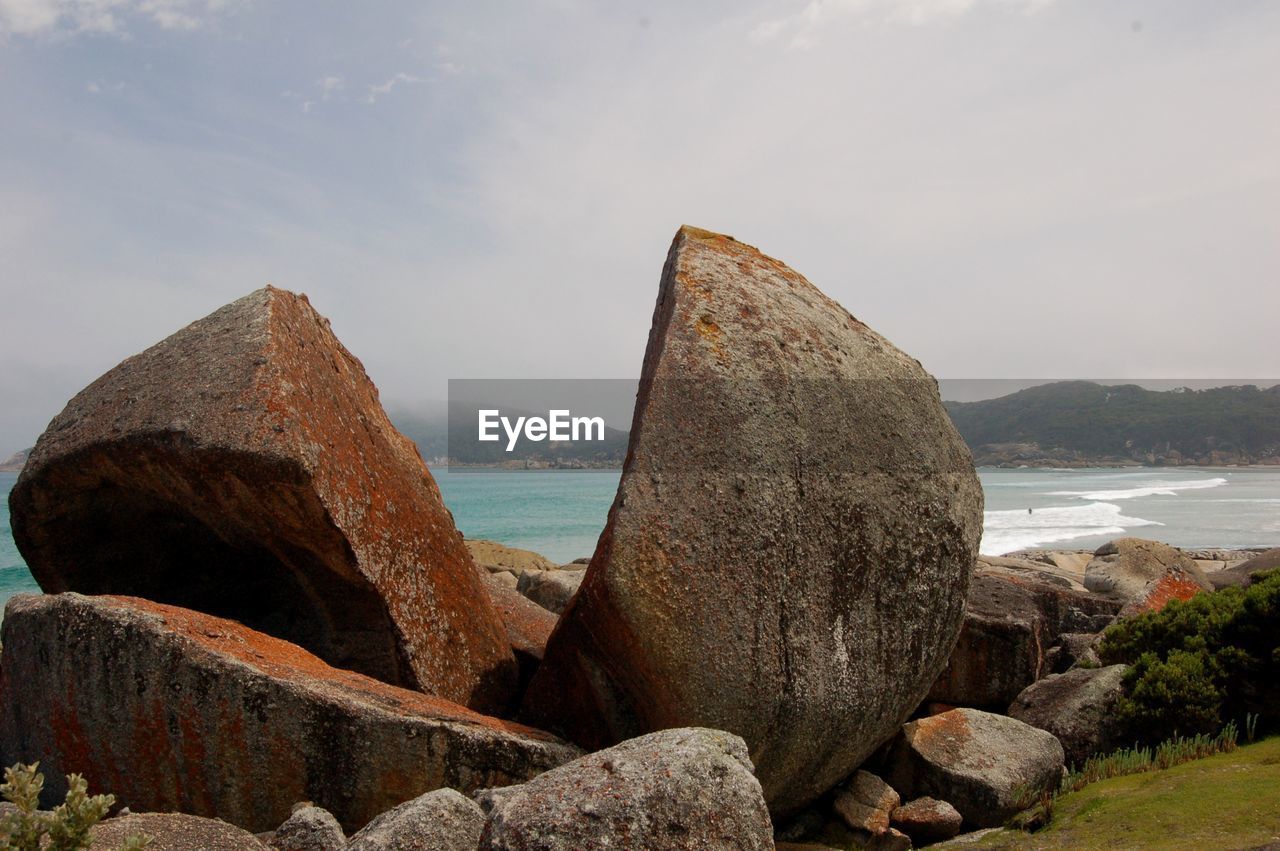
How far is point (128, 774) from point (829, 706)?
13.4ft

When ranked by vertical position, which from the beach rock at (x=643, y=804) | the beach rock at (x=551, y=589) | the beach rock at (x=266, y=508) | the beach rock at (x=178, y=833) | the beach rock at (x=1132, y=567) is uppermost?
the beach rock at (x=266, y=508)

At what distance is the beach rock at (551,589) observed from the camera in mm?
11836

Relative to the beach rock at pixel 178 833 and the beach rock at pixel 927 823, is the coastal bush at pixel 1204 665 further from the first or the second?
the beach rock at pixel 178 833

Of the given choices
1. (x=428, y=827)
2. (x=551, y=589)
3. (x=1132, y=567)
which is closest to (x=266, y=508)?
(x=428, y=827)

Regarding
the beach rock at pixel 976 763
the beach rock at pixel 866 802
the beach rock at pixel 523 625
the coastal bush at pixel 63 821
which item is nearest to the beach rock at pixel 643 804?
the coastal bush at pixel 63 821

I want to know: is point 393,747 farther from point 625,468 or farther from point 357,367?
point 357,367

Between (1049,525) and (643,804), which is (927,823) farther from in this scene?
(1049,525)

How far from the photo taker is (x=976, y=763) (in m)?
6.84

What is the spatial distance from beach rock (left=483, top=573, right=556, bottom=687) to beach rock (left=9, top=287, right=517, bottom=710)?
45 centimetres

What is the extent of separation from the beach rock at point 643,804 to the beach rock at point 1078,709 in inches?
188

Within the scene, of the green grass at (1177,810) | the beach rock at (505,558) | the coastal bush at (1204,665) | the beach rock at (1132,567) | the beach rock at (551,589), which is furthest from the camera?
the beach rock at (505,558)

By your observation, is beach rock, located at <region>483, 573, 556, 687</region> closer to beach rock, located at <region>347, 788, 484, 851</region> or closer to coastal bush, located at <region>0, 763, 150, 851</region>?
beach rock, located at <region>347, 788, 484, 851</region>

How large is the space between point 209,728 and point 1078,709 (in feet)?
21.7

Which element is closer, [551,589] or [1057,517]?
[551,589]
